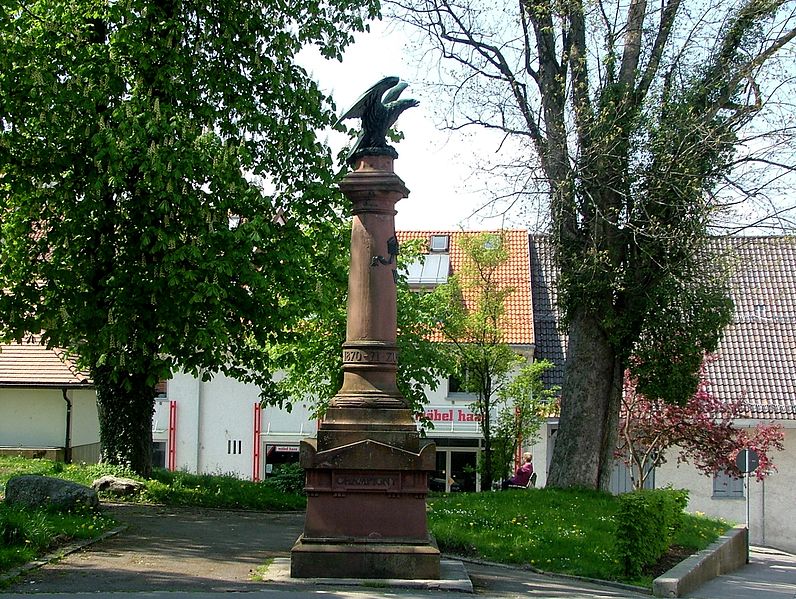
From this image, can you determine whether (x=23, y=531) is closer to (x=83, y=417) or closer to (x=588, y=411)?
(x=588, y=411)

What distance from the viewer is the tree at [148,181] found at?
1686cm

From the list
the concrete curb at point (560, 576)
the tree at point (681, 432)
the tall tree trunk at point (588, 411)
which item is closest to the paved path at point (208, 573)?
the concrete curb at point (560, 576)

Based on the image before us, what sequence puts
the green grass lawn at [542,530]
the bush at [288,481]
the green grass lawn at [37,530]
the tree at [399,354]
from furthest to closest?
1. the tree at [399,354]
2. the bush at [288,481]
3. the green grass lawn at [542,530]
4. the green grass lawn at [37,530]

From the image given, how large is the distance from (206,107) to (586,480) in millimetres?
9733

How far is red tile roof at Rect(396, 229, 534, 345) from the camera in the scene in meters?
37.6

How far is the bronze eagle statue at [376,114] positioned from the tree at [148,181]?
5.30 meters

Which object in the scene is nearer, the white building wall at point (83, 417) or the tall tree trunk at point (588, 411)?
the tall tree trunk at point (588, 411)

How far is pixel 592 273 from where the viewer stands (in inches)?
807

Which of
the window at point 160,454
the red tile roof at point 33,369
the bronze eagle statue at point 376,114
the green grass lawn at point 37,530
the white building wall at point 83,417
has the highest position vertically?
the bronze eagle statue at point 376,114

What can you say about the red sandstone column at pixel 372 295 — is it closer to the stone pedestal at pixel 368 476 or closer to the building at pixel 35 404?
the stone pedestal at pixel 368 476

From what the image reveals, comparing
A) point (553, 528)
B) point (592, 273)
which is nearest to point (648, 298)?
point (592, 273)

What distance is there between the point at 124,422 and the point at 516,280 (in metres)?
22.6

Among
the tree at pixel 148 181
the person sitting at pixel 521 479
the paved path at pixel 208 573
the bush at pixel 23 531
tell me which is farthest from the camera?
the person sitting at pixel 521 479

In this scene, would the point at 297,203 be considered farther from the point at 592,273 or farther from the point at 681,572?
the point at 681,572
